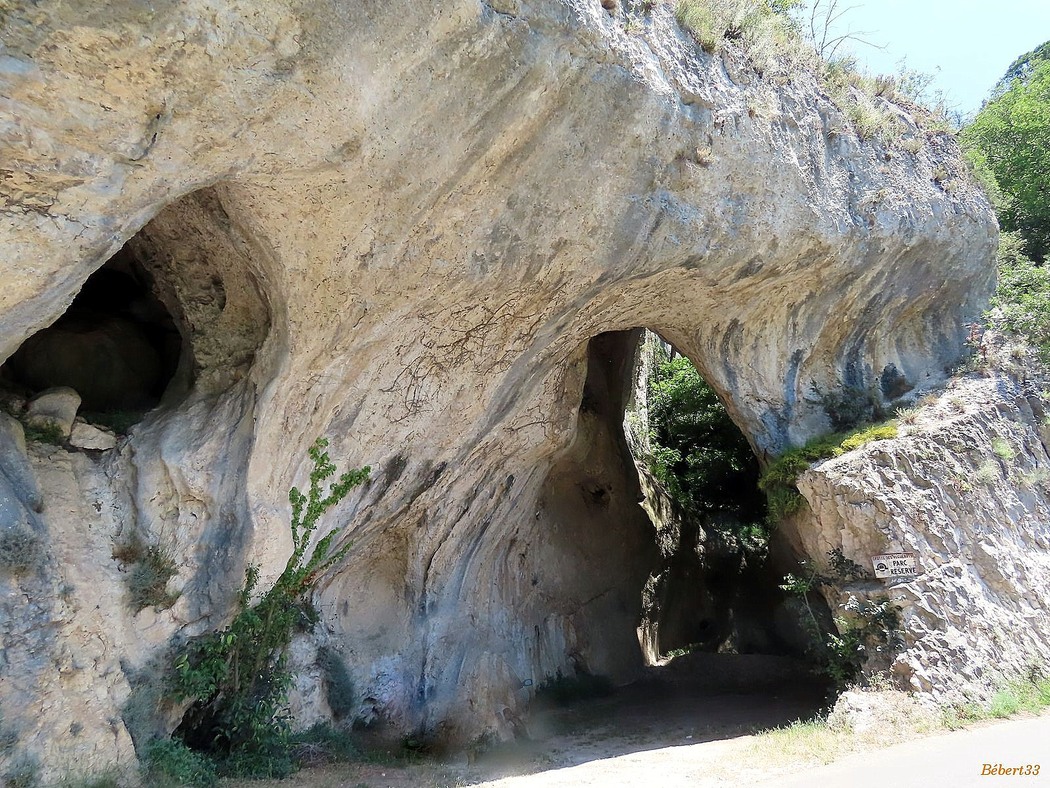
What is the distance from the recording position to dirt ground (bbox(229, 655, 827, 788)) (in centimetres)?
607

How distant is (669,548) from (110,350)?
10.6 meters

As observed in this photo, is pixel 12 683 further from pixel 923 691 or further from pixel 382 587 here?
pixel 923 691

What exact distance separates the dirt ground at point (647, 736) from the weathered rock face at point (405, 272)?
113cm

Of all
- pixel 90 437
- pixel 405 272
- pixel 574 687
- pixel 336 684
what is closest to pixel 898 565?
pixel 574 687

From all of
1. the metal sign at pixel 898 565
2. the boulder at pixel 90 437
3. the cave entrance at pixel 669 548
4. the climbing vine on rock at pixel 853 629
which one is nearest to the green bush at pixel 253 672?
the boulder at pixel 90 437

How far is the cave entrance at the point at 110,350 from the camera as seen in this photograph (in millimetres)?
7461

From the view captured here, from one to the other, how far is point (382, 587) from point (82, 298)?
584 centimetres

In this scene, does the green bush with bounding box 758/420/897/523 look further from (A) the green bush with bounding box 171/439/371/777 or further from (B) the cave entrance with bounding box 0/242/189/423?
(B) the cave entrance with bounding box 0/242/189/423

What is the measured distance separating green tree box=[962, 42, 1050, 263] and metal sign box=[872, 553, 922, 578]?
10487 millimetres

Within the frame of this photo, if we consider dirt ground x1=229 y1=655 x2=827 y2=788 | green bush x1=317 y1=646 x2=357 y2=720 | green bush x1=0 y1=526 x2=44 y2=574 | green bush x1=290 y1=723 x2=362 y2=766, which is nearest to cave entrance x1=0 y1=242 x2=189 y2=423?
green bush x1=0 y1=526 x2=44 y2=574

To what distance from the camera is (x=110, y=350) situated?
823 cm

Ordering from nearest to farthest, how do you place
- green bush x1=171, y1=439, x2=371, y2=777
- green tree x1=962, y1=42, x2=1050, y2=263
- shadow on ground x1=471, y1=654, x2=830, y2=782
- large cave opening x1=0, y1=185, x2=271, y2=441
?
green bush x1=171, y1=439, x2=371, y2=777 < large cave opening x1=0, y1=185, x2=271, y2=441 < shadow on ground x1=471, y1=654, x2=830, y2=782 < green tree x1=962, y1=42, x2=1050, y2=263

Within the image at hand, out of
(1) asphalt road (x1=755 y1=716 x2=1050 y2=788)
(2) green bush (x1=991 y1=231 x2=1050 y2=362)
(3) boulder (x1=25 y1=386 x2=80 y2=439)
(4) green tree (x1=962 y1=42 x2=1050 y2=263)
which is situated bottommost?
(1) asphalt road (x1=755 y1=716 x2=1050 y2=788)

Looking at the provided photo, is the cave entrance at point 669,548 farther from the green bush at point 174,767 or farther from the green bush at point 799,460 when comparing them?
the green bush at point 174,767
